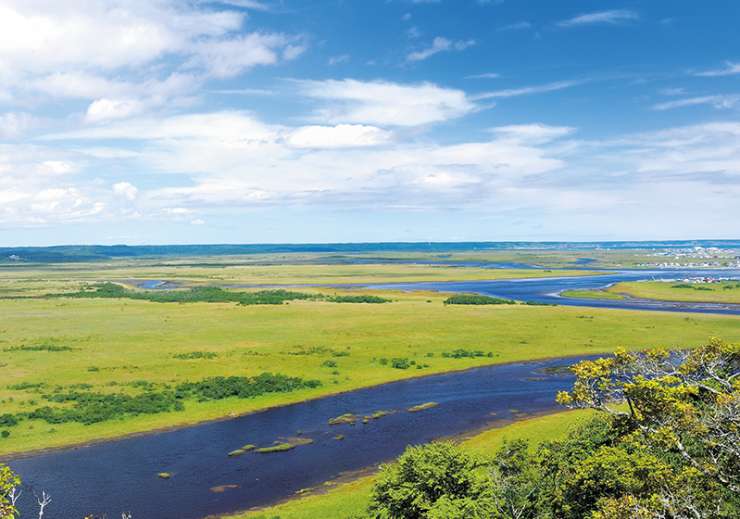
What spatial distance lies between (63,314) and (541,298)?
125600 mm

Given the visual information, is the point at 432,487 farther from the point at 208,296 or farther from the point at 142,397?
the point at 208,296

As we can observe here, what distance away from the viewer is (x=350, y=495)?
40688 millimetres

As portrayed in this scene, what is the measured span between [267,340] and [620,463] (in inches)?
3109

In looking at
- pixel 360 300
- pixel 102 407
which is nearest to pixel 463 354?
pixel 102 407

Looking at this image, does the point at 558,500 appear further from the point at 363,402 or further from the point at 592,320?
the point at 592,320

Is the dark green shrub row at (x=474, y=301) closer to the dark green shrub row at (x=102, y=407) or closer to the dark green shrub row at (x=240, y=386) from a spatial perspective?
the dark green shrub row at (x=240, y=386)

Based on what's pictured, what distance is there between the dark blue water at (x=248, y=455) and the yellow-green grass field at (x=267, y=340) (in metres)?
4.47

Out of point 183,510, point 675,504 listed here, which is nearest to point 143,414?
point 183,510

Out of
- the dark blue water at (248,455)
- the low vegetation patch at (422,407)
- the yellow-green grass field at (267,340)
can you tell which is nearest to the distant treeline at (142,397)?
the yellow-green grass field at (267,340)

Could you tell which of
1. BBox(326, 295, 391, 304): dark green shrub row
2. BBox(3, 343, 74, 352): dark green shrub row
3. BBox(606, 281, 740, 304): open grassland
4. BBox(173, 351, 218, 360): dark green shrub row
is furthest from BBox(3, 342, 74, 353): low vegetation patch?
BBox(606, 281, 740, 304): open grassland

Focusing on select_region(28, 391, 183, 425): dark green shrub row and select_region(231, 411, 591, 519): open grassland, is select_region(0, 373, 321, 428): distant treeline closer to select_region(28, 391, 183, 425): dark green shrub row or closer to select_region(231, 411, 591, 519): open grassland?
select_region(28, 391, 183, 425): dark green shrub row

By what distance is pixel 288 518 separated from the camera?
123 feet

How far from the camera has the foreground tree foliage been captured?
22969mm

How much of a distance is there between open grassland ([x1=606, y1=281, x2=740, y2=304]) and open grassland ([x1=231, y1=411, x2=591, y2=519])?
12746cm
